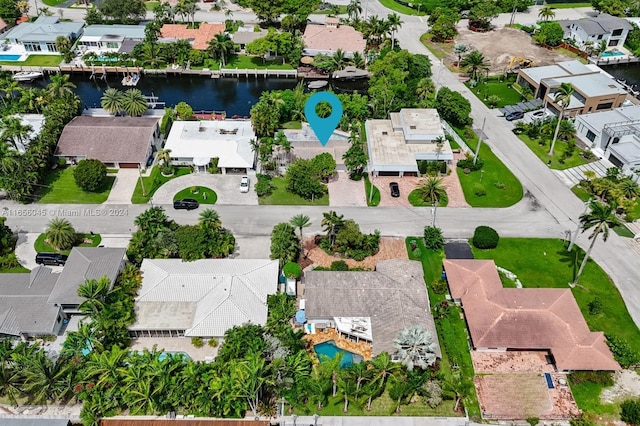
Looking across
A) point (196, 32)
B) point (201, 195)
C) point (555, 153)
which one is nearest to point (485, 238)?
point (555, 153)

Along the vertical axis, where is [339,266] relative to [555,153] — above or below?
below

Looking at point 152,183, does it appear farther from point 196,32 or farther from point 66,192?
point 196,32

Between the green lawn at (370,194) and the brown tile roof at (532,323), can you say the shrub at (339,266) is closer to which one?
the brown tile roof at (532,323)

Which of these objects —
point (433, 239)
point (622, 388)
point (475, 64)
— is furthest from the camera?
point (475, 64)

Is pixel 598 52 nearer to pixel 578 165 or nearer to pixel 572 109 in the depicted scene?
pixel 572 109

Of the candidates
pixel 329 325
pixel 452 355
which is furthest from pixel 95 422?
A: pixel 452 355

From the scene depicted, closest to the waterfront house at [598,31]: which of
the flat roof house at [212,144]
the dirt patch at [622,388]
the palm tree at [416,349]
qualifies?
the flat roof house at [212,144]

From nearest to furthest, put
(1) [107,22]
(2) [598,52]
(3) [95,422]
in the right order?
(3) [95,422] → (2) [598,52] → (1) [107,22]
